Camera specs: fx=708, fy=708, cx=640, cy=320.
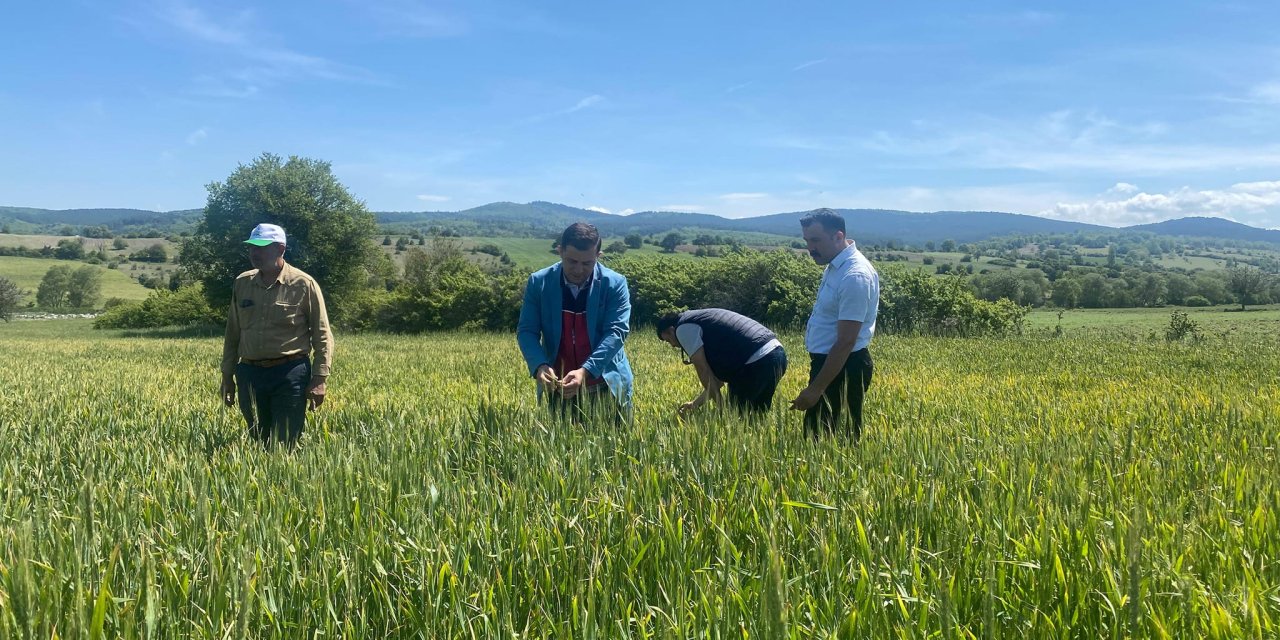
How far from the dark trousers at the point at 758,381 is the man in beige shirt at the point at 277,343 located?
2.79 m

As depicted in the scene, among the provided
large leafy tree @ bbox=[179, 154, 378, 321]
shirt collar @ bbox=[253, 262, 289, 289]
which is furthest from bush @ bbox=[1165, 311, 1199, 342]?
large leafy tree @ bbox=[179, 154, 378, 321]

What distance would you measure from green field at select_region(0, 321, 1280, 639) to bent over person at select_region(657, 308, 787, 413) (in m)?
0.71

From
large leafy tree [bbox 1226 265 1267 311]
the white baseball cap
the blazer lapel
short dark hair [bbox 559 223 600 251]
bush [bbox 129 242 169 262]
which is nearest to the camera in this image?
short dark hair [bbox 559 223 600 251]

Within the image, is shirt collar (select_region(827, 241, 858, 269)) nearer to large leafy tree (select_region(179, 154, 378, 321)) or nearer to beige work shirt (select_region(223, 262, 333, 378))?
beige work shirt (select_region(223, 262, 333, 378))

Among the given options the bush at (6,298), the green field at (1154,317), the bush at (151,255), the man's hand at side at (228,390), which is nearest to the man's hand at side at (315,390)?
the man's hand at side at (228,390)

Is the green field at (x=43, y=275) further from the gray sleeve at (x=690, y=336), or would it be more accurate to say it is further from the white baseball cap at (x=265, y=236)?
the gray sleeve at (x=690, y=336)

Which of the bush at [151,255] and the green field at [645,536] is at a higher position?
the green field at [645,536]

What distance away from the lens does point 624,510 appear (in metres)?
2.51

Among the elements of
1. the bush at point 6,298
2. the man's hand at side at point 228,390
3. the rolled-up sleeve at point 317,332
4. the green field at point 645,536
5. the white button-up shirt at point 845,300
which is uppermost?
the white button-up shirt at point 845,300

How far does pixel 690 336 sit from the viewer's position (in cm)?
486

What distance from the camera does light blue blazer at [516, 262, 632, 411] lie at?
4.35 m

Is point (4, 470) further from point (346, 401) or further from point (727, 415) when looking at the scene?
point (346, 401)

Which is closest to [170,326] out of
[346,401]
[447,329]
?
[447,329]

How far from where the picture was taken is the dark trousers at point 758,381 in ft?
15.9
